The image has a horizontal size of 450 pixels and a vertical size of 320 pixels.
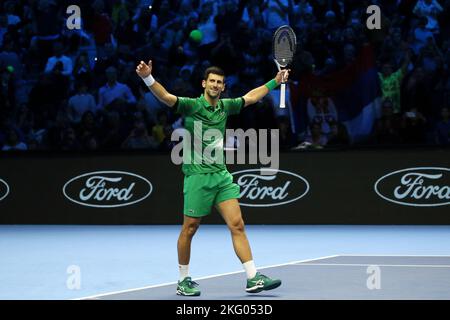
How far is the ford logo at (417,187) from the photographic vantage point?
14.6 m

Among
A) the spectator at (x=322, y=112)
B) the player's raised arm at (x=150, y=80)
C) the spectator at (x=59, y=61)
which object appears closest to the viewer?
the player's raised arm at (x=150, y=80)

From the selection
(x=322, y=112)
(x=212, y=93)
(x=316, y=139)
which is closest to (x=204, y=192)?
(x=212, y=93)

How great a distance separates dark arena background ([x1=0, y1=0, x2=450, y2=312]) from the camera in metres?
14.5

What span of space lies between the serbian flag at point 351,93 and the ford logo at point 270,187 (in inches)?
38.4

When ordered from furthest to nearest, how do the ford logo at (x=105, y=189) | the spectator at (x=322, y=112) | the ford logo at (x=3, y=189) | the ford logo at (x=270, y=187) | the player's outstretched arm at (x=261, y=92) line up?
the ford logo at (x=3, y=189) → the ford logo at (x=105, y=189) → the ford logo at (x=270, y=187) → the spectator at (x=322, y=112) → the player's outstretched arm at (x=261, y=92)

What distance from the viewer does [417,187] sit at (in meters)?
14.7

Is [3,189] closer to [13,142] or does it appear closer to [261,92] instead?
[13,142]

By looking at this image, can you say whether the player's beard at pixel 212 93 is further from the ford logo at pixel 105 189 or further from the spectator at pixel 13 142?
the spectator at pixel 13 142

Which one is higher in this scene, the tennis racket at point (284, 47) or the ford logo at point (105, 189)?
the tennis racket at point (284, 47)

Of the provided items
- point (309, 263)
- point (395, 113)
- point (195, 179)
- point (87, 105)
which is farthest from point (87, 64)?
point (195, 179)

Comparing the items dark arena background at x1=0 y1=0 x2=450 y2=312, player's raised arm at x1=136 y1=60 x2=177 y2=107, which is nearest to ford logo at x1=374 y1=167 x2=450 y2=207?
dark arena background at x1=0 y1=0 x2=450 y2=312

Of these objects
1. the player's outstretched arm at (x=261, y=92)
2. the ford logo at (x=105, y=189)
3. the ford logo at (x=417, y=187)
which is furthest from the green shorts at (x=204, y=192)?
the ford logo at (x=105, y=189)

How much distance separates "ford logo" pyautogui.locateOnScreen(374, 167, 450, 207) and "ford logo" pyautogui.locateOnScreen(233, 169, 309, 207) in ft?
4.08
